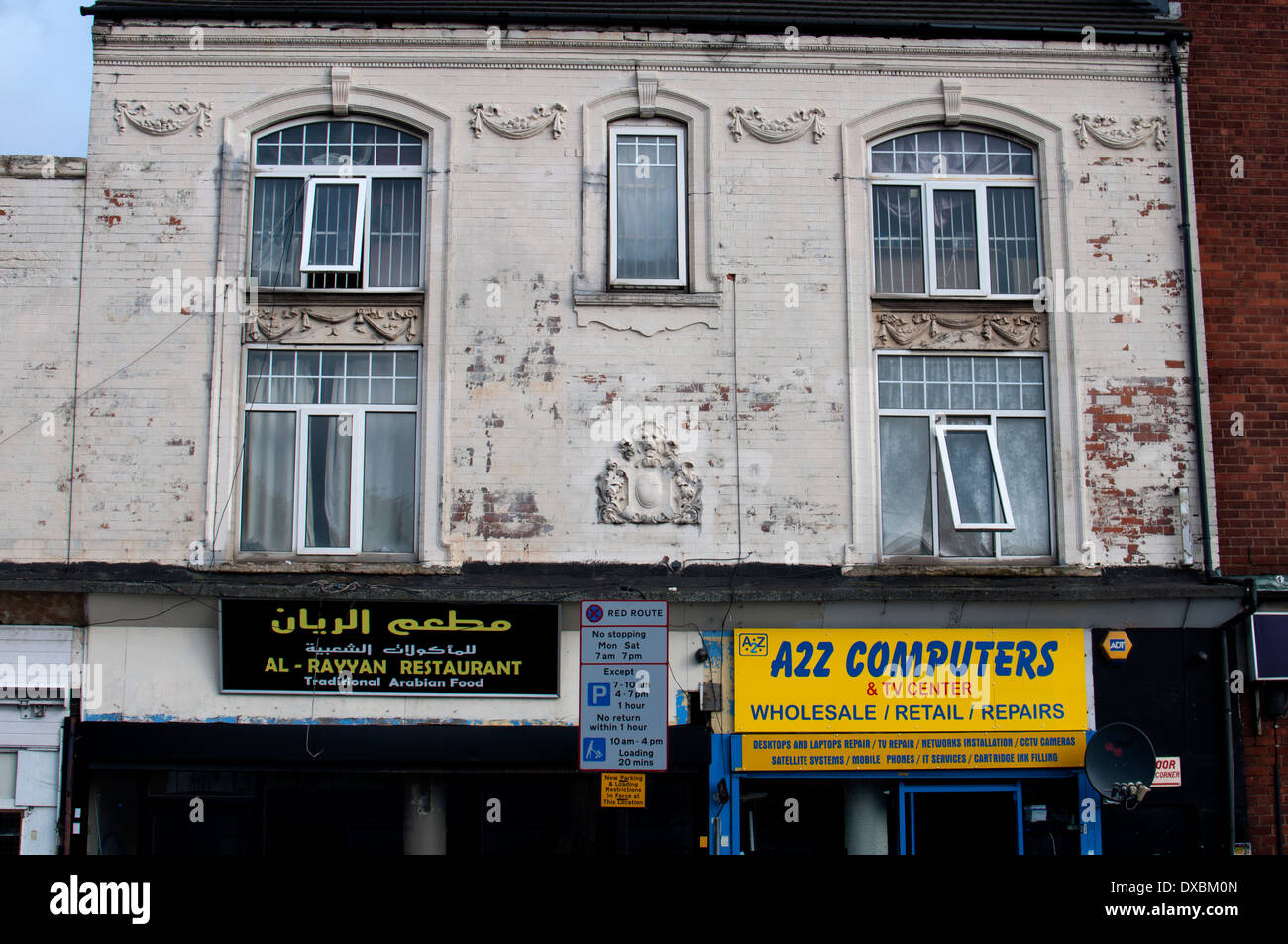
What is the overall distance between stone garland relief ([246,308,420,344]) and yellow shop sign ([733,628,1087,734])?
4.51 m

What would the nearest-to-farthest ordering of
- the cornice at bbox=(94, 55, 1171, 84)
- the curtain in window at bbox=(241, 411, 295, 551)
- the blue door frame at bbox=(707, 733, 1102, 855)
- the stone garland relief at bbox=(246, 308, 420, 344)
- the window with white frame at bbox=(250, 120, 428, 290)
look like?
the blue door frame at bbox=(707, 733, 1102, 855), the curtain in window at bbox=(241, 411, 295, 551), the stone garland relief at bbox=(246, 308, 420, 344), the window with white frame at bbox=(250, 120, 428, 290), the cornice at bbox=(94, 55, 1171, 84)

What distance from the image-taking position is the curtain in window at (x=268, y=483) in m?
11.7

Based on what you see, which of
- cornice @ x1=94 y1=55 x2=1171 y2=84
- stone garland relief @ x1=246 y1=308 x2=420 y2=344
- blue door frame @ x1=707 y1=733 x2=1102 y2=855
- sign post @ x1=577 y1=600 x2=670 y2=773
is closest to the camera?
sign post @ x1=577 y1=600 x2=670 y2=773

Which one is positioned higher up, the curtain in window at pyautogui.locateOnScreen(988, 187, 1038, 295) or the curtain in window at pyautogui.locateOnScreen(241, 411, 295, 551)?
the curtain in window at pyautogui.locateOnScreen(988, 187, 1038, 295)

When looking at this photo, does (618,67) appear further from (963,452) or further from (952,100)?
(963,452)

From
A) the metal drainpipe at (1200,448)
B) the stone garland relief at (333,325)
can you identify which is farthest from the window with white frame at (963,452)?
the stone garland relief at (333,325)

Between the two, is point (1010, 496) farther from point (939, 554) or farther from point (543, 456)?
point (543, 456)

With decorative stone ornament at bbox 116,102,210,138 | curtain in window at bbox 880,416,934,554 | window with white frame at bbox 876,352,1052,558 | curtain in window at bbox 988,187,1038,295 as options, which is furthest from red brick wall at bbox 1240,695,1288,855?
decorative stone ornament at bbox 116,102,210,138

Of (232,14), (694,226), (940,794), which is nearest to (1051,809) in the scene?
(940,794)

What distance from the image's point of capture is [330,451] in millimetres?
11797

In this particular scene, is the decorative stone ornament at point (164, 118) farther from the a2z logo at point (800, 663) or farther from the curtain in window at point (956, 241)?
the a2z logo at point (800, 663)

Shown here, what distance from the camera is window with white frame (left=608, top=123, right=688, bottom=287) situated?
12.0 metres

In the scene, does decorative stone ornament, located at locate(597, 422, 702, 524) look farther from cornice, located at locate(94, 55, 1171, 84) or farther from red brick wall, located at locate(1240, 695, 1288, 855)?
red brick wall, located at locate(1240, 695, 1288, 855)

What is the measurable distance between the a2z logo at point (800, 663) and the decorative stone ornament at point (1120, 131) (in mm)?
5913
